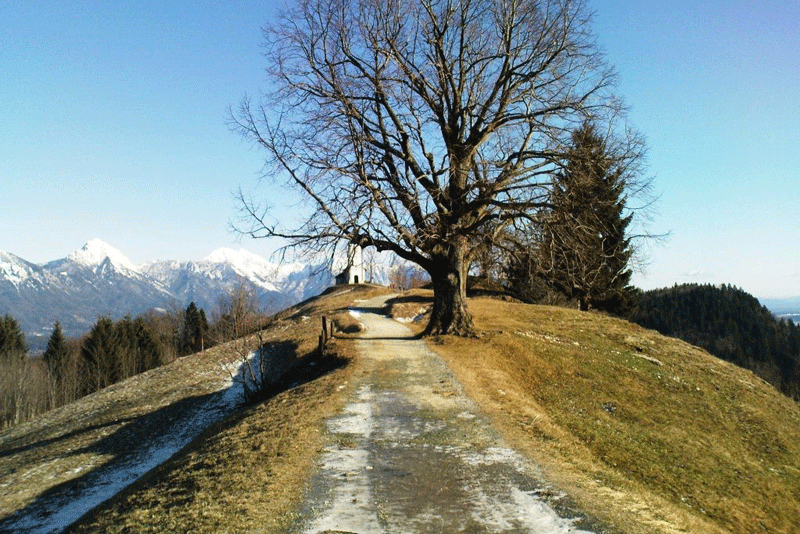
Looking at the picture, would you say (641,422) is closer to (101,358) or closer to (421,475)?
(421,475)

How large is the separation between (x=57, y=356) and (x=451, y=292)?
53.7 m

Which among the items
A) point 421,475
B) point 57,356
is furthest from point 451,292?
point 57,356

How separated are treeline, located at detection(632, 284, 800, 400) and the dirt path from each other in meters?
89.5

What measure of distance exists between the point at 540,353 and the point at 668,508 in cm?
1233

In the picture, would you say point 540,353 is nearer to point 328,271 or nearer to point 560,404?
point 560,404

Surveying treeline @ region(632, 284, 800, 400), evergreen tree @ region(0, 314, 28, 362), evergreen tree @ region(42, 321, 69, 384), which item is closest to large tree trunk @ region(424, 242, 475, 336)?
evergreen tree @ region(0, 314, 28, 362)

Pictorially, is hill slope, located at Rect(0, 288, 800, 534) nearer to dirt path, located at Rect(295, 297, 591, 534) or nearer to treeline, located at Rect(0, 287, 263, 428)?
dirt path, located at Rect(295, 297, 591, 534)

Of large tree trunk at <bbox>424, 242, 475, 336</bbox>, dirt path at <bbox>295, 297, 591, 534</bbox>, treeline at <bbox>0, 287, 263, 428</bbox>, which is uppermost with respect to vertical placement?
large tree trunk at <bbox>424, 242, 475, 336</bbox>

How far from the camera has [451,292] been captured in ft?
71.0

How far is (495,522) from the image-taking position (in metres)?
7.37

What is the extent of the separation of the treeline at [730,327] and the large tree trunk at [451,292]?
80522 millimetres

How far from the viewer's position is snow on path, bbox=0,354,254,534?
1294 cm

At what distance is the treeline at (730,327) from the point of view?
323ft

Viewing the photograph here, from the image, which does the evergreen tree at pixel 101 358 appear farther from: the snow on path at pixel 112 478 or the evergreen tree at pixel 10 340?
the snow on path at pixel 112 478
